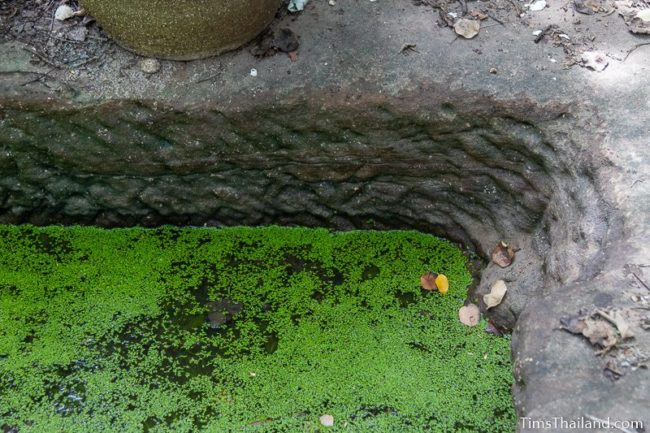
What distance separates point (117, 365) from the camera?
2.11m

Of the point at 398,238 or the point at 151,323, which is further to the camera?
the point at 398,238

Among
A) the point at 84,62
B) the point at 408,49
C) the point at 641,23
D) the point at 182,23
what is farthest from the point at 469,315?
the point at 84,62

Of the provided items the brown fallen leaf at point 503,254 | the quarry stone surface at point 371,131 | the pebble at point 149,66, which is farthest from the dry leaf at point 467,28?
the pebble at point 149,66

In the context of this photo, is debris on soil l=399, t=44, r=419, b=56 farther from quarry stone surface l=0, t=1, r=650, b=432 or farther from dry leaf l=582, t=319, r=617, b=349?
dry leaf l=582, t=319, r=617, b=349

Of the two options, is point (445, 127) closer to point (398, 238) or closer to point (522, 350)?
point (398, 238)

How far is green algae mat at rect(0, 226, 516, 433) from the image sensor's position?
2.01 metres

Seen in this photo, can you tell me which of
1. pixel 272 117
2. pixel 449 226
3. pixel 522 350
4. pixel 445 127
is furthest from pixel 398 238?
pixel 522 350

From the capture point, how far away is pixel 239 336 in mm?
2176

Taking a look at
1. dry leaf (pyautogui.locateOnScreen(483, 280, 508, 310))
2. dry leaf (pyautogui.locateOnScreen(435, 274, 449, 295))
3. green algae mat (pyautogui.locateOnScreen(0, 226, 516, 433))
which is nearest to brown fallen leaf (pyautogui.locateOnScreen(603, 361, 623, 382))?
green algae mat (pyautogui.locateOnScreen(0, 226, 516, 433))

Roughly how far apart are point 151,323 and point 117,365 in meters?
0.16

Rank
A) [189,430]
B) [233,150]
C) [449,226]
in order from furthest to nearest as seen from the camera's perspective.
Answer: [449,226], [233,150], [189,430]

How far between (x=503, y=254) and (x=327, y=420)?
0.72 meters

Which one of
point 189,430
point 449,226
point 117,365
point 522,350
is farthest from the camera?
point 449,226

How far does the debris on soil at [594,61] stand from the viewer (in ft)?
7.04
